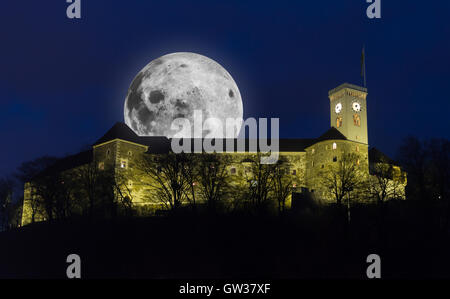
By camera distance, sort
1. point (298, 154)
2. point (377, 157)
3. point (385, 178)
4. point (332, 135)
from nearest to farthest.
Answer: point (385, 178), point (332, 135), point (298, 154), point (377, 157)

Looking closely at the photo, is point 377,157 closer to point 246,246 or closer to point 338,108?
point 338,108

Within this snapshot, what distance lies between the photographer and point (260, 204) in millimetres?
61844

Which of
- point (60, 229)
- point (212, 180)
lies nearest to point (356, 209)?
point (212, 180)

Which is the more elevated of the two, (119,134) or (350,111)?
(350,111)

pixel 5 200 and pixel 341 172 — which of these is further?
A: pixel 5 200

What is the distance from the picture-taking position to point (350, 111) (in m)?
92.9

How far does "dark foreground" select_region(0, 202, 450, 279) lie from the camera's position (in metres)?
47.0

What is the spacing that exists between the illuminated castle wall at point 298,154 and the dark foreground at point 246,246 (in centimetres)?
1199

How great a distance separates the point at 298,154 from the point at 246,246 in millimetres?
37027

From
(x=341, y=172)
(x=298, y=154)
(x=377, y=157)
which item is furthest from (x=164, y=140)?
(x=377, y=157)

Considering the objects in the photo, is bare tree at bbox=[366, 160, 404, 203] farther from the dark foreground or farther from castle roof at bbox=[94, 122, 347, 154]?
castle roof at bbox=[94, 122, 347, 154]
